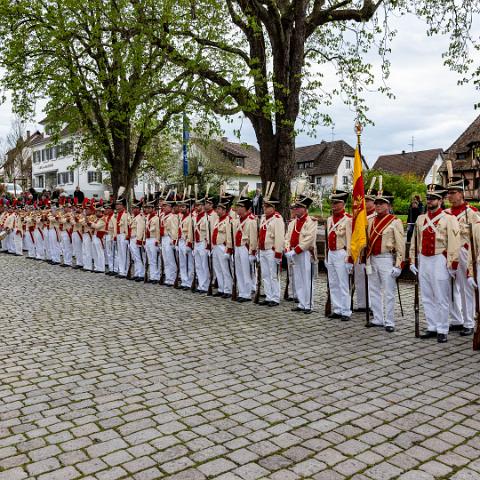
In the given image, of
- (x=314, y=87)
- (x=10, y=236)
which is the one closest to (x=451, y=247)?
(x=314, y=87)

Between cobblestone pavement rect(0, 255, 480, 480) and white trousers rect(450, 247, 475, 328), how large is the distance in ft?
2.43

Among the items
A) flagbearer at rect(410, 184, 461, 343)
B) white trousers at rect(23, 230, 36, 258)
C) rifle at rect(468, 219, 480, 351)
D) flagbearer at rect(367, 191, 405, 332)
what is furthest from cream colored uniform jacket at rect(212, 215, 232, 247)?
white trousers at rect(23, 230, 36, 258)

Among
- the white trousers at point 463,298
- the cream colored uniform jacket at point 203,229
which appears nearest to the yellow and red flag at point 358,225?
the white trousers at point 463,298

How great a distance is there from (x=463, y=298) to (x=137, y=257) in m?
8.46

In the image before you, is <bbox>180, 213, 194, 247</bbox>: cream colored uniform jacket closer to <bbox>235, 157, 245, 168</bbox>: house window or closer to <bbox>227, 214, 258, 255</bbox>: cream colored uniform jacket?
<bbox>227, 214, 258, 255</bbox>: cream colored uniform jacket

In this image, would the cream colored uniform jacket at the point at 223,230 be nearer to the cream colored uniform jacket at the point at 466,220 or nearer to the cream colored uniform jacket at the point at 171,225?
the cream colored uniform jacket at the point at 171,225

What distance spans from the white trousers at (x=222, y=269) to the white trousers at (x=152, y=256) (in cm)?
244

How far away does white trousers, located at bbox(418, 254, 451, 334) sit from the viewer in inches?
299

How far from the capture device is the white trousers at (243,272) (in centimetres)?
1101

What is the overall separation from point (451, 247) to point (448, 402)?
2.86m

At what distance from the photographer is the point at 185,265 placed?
41.0 ft

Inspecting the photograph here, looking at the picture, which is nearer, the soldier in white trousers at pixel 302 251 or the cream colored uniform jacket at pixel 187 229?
the soldier in white trousers at pixel 302 251

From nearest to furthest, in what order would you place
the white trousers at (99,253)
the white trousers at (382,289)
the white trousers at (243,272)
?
the white trousers at (382,289), the white trousers at (243,272), the white trousers at (99,253)

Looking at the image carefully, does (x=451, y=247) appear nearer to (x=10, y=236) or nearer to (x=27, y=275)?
(x=27, y=275)
